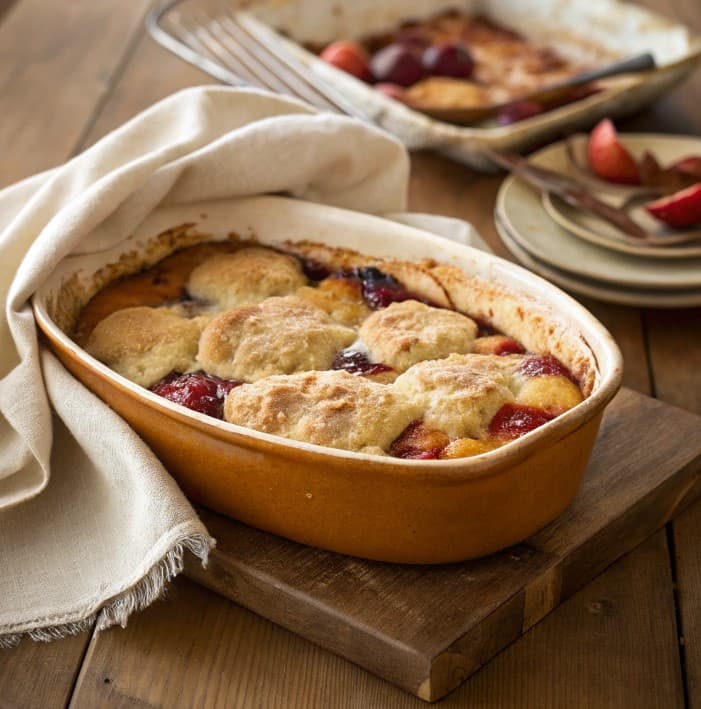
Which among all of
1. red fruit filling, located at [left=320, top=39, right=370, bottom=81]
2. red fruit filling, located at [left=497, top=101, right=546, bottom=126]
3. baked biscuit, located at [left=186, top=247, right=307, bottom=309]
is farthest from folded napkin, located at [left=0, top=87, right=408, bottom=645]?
red fruit filling, located at [left=320, top=39, right=370, bottom=81]

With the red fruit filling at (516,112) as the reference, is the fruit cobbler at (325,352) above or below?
above

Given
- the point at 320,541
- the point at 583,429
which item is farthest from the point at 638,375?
the point at 320,541

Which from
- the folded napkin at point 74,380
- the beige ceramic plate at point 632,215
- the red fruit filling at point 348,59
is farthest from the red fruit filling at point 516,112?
the folded napkin at point 74,380

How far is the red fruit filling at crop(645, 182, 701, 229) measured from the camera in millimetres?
1874

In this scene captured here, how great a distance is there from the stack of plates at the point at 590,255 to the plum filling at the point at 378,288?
36 centimetres

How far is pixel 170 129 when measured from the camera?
1.74 m

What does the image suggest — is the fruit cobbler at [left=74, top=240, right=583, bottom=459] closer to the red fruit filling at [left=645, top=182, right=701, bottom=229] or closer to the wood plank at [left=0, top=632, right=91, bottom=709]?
the wood plank at [left=0, top=632, right=91, bottom=709]

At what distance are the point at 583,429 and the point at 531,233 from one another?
2.58 feet

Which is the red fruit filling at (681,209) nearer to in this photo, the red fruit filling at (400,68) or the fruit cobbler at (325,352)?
the fruit cobbler at (325,352)

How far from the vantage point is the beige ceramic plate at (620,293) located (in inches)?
69.6

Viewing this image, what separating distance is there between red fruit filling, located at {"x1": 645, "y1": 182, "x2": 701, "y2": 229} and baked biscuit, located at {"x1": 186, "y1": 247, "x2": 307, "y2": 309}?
0.67 meters

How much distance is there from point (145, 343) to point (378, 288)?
13.1 inches

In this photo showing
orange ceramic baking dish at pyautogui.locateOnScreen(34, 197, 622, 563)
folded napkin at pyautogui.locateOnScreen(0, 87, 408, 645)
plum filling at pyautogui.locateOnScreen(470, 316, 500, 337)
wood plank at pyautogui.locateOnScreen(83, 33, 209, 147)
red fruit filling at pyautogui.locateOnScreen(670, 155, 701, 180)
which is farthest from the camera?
wood plank at pyautogui.locateOnScreen(83, 33, 209, 147)

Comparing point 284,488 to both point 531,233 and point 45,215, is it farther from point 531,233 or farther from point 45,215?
point 531,233
